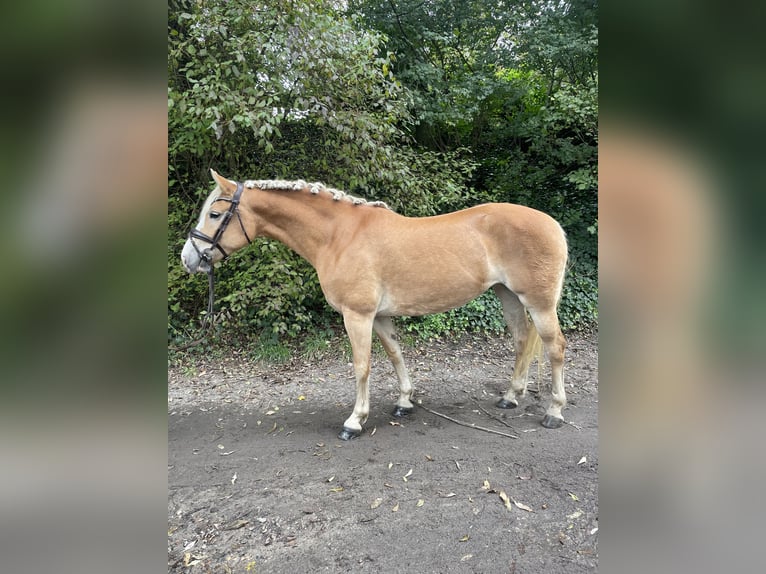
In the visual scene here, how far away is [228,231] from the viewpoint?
9.78 feet

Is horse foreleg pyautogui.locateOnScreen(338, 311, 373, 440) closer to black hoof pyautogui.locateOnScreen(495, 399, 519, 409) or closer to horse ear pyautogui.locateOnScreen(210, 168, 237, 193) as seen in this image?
horse ear pyautogui.locateOnScreen(210, 168, 237, 193)

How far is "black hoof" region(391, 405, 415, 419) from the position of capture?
12.1 ft

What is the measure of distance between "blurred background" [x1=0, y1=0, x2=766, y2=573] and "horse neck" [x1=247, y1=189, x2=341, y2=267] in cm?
253

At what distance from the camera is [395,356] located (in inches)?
144

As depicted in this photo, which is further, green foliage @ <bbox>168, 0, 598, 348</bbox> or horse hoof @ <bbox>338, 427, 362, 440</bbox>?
green foliage @ <bbox>168, 0, 598, 348</bbox>

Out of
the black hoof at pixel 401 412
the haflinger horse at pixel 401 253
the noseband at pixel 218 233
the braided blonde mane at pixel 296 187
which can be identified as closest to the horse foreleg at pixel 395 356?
the black hoof at pixel 401 412

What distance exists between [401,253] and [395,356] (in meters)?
1.01

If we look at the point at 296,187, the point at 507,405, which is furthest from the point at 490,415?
the point at 296,187

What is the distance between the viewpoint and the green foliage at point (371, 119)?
13.8 feet
